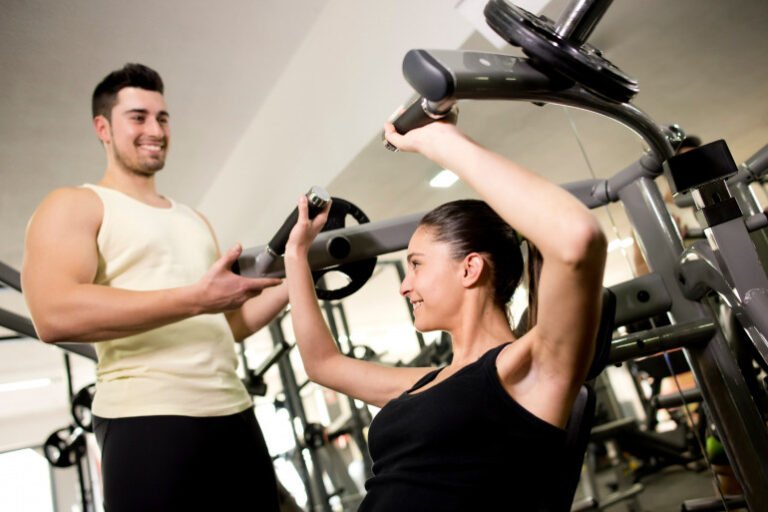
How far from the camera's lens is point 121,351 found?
1.00 m

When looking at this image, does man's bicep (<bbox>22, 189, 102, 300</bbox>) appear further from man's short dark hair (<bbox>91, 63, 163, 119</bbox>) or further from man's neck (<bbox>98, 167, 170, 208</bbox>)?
man's short dark hair (<bbox>91, 63, 163, 119</bbox>)

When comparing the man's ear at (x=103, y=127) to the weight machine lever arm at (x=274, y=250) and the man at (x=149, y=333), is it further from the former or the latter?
the weight machine lever arm at (x=274, y=250)

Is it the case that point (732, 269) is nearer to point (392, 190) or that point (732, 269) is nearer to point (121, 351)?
point (121, 351)

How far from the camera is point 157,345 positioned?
1005mm

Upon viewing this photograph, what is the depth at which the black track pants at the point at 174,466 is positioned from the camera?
2.92ft

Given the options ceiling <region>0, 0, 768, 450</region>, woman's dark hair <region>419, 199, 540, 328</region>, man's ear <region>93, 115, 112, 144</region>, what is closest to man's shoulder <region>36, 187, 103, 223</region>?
man's ear <region>93, 115, 112, 144</region>

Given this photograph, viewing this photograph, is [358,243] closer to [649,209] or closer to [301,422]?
[649,209]

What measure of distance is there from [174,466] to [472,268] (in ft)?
1.90

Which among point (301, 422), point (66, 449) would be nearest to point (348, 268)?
point (301, 422)

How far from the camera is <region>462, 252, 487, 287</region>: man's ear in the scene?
89 centimetres

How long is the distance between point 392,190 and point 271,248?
2.28 metres

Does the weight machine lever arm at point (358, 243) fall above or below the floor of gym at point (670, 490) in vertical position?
above

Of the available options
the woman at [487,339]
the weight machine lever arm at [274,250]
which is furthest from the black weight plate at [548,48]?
the weight machine lever arm at [274,250]

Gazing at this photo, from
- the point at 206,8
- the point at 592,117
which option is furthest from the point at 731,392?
the point at 206,8
